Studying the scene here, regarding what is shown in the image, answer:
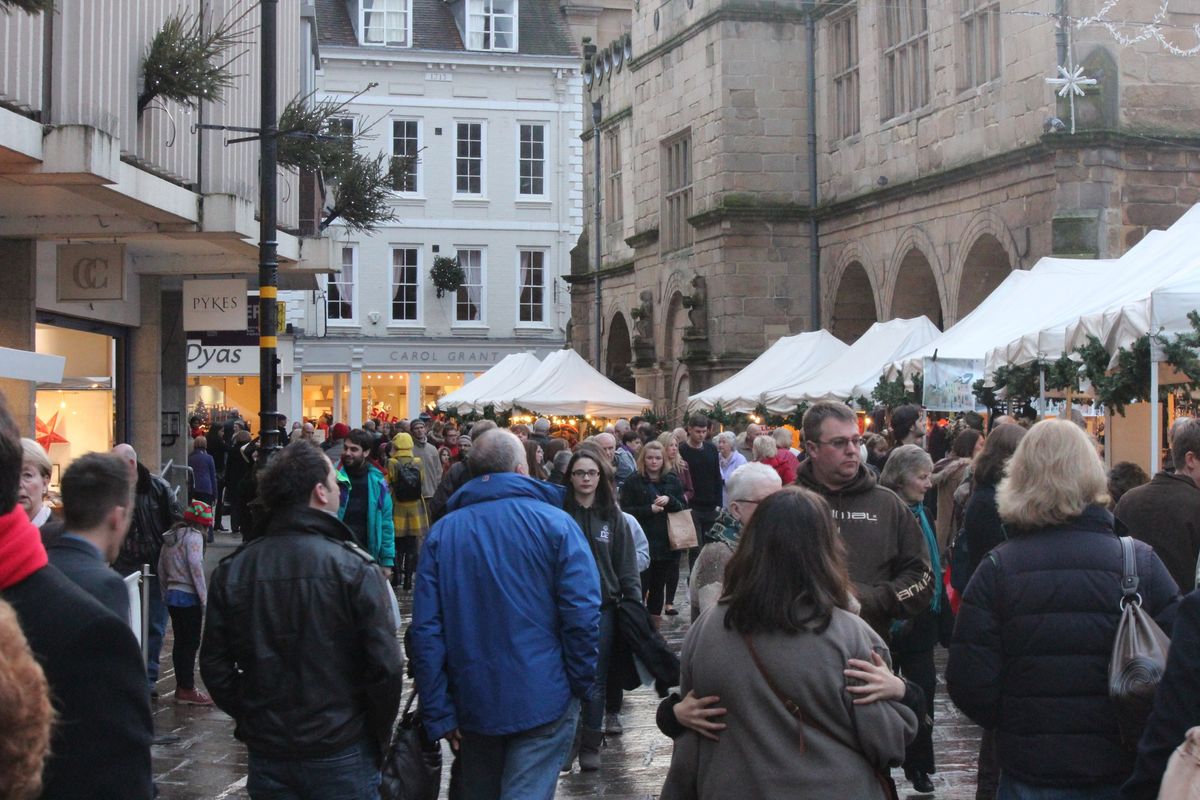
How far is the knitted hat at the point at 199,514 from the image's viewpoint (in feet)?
33.9

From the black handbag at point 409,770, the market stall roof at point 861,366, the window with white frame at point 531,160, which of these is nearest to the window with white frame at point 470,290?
the window with white frame at point 531,160

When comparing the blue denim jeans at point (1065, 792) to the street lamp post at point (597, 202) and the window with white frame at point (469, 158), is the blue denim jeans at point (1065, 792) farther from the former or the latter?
the window with white frame at point (469, 158)

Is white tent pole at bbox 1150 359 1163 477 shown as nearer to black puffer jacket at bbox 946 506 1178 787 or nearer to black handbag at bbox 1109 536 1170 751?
black puffer jacket at bbox 946 506 1178 787

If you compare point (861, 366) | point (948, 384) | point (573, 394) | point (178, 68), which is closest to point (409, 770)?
point (178, 68)

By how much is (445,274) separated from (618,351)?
33.0ft

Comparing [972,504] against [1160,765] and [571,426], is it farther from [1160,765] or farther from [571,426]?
[571,426]

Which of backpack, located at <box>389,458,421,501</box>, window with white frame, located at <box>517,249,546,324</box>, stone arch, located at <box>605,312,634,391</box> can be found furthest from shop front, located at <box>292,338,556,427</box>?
backpack, located at <box>389,458,421,501</box>

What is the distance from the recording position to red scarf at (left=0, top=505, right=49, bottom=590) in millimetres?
2885

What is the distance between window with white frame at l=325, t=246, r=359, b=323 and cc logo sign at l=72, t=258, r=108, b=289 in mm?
31112

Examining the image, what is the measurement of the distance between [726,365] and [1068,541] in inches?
959

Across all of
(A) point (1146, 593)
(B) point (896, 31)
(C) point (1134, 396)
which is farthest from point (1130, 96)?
(A) point (1146, 593)

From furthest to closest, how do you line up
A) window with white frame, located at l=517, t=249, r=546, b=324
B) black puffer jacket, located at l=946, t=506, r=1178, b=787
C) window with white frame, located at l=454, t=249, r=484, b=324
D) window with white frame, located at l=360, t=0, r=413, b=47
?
1. window with white frame, located at l=517, t=249, r=546, b=324
2. window with white frame, located at l=454, t=249, r=484, b=324
3. window with white frame, located at l=360, t=0, r=413, b=47
4. black puffer jacket, located at l=946, t=506, r=1178, b=787

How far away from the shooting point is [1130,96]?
19703mm

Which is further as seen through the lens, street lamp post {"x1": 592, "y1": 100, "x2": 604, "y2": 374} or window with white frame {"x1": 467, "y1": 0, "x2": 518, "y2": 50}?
window with white frame {"x1": 467, "y1": 0, "x2": 518, "y2": 50}
